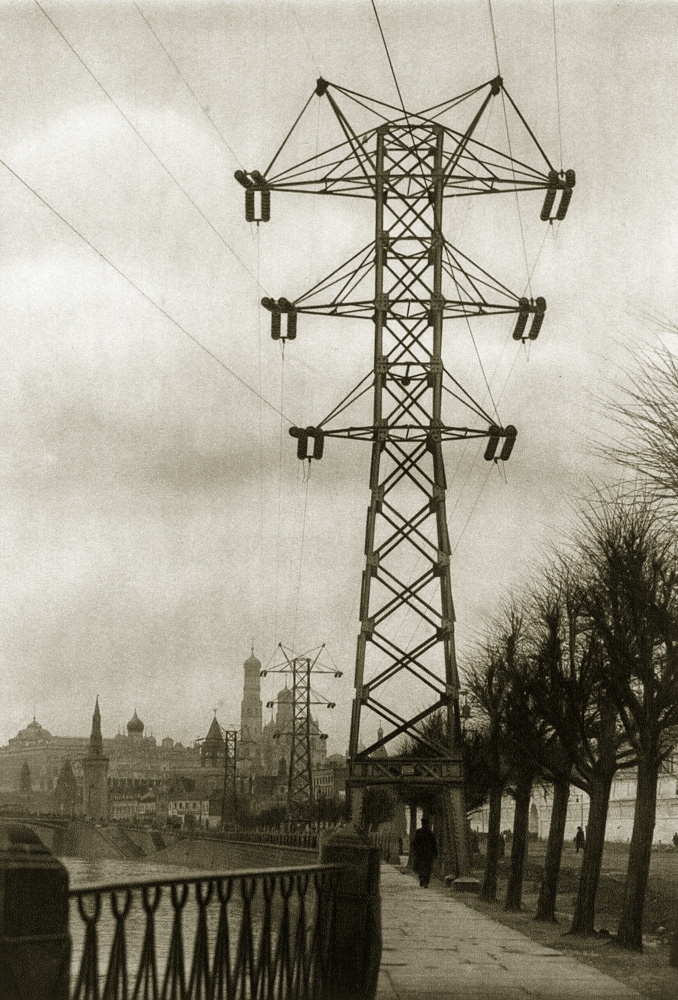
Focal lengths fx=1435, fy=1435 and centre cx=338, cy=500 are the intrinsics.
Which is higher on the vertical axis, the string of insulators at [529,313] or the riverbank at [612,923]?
the string of insulators at [529,313]

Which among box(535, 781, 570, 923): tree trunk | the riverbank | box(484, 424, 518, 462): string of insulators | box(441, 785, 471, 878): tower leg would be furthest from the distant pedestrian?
box(484, 424, 518, 462): string of insulators

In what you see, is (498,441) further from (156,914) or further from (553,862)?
(156,914)

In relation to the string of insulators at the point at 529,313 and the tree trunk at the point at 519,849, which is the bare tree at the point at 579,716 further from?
the string of insulators at the point at 529,313

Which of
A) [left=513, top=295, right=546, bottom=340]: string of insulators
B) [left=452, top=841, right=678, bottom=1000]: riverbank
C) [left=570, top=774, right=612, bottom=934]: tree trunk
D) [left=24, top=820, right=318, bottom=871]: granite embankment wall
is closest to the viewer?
[left=452, top=841, right=678, bottom=1000]: riverbank

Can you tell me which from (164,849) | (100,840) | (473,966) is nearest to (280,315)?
(473,966)

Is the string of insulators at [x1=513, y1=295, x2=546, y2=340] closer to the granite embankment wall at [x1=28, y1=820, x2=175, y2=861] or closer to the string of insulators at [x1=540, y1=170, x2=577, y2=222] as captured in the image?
the string of insulators at [x1=540, y1=170, x2=577, y2=222]

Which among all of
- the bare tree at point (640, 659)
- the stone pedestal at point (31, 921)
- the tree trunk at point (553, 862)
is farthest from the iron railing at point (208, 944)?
the tree trunk at point (553, 862)

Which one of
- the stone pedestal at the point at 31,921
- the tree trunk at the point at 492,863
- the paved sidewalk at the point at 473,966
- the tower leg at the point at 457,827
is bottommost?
the tree trunk at the point at 492,863
